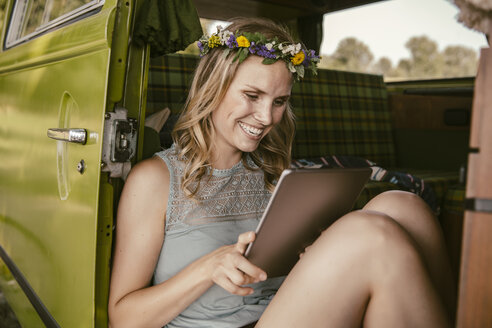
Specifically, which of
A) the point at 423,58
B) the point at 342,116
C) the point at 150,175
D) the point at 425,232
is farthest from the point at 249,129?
the point at 423,58

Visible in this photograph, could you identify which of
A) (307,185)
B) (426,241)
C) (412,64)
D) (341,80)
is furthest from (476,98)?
(412,64)

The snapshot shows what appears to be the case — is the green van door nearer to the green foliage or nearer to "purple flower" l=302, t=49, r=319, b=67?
"purple flower" l=302, t=49, r=319, b=67

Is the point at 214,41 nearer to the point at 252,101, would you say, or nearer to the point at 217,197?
the point at 252,101

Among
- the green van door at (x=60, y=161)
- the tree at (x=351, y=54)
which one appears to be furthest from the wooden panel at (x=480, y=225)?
the tree at (x=351, y=54)

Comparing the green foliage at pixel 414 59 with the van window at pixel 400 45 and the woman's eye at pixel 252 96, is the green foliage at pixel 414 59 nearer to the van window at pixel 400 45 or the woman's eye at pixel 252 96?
the van window at pixel 400 45

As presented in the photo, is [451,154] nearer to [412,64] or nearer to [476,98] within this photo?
[476,98]

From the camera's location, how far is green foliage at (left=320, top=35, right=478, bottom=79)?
2069 cm

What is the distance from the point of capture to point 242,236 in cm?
99

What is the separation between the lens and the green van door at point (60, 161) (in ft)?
3.68

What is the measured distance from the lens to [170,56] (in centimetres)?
274

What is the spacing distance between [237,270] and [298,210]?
0.19 metres

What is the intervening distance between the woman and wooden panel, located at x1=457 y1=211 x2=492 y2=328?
50 centimetres

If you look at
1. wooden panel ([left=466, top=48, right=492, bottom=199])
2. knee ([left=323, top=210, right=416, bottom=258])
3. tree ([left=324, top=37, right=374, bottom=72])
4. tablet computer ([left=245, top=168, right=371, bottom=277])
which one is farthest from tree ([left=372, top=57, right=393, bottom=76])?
wooden panel ([left=466, top=48, right=492, bottom=199])

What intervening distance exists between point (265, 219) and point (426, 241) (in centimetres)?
53
